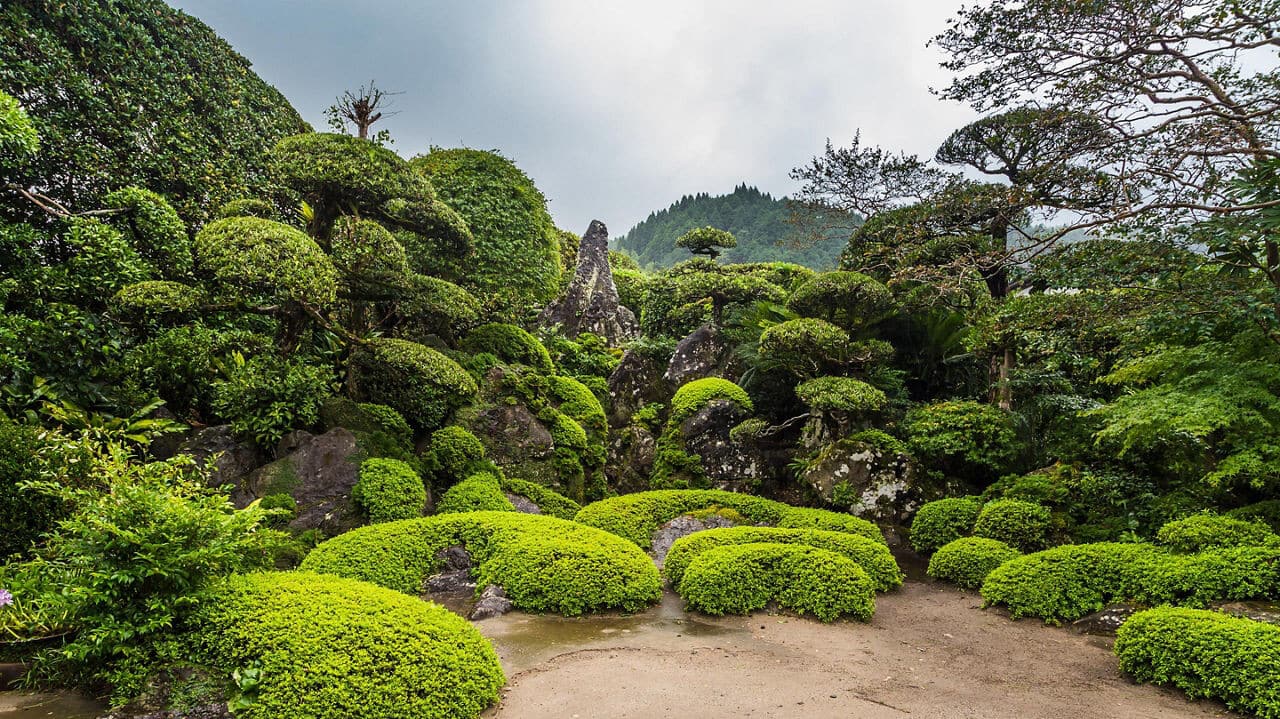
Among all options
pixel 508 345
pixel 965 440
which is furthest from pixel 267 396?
pixel 965 440

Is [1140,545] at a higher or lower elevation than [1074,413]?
lower

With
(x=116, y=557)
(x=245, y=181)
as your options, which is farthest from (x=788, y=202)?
(x=116, y=557)

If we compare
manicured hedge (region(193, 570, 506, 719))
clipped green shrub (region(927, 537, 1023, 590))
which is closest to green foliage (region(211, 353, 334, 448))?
manicured hedge (region(193, 570, 506, 719))

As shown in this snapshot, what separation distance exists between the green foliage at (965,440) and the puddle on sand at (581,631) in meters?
5.46

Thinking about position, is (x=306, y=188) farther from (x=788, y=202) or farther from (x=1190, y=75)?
(x=788, y=202)

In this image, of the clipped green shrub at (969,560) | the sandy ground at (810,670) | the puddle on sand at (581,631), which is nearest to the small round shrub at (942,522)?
the clipped green shrub at (969,560)

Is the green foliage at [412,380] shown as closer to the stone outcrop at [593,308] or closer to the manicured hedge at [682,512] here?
the manicured hedge at [682,512]

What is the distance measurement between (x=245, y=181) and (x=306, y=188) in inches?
130

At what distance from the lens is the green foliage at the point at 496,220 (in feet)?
39.8

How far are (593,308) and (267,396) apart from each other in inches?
447

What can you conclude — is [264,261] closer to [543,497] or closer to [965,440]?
[543,497]

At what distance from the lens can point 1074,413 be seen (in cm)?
866

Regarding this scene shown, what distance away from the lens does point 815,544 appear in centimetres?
678

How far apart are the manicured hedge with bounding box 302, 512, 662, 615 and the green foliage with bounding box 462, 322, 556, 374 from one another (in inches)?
203
